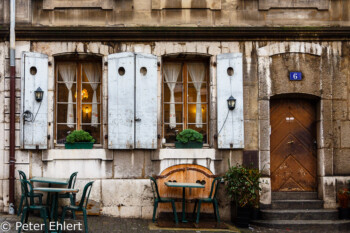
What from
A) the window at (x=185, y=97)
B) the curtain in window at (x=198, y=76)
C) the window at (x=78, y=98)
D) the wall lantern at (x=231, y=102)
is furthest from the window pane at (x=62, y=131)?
the wall lantern at (x=231, y=102)

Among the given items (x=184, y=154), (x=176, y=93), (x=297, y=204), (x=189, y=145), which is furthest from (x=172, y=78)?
(x=297, y=204)

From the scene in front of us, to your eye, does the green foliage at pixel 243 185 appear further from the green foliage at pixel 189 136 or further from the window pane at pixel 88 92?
the window pane at pixel 88 92

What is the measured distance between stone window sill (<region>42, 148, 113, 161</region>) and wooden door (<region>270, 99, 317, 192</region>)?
3.52 meters

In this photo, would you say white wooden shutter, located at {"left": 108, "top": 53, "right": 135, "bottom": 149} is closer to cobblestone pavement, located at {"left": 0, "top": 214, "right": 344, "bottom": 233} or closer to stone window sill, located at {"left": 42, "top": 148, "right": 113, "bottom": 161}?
stone window sill, located at {"left": 42, "top": 148, "right": 113, "bottom": 161}

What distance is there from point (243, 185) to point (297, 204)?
146 cm

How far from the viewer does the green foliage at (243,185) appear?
8.20m

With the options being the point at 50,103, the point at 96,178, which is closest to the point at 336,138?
the point at 96,178

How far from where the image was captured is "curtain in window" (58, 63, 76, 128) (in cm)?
909

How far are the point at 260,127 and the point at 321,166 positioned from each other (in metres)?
1.53

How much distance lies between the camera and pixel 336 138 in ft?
29.7

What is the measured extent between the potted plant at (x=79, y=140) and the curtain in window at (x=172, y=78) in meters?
1.75

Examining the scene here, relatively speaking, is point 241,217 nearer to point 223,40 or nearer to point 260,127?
point 260,127

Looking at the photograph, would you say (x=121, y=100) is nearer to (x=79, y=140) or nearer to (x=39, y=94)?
(x=79, y=140)

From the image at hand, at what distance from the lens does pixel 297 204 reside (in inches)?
350
